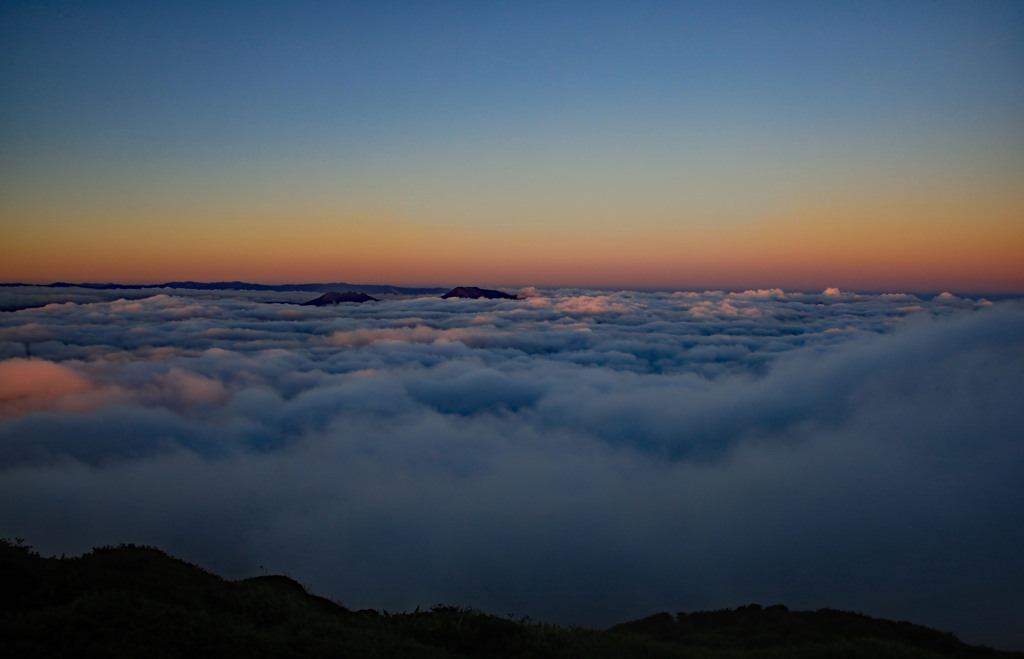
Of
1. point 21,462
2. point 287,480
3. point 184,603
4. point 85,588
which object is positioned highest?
point 85,588

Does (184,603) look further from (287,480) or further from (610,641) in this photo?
(287,480)

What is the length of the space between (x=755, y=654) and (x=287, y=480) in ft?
497

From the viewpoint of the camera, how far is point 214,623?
1653 centimetres

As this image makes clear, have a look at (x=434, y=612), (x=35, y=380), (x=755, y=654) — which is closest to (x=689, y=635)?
(x=755, y=654)

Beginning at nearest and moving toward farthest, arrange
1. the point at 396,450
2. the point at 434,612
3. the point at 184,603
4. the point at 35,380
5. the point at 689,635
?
the point at 184,603 < the point at 434,612 < the point at 689,635 < the point at 35,380 < the point at 396,450

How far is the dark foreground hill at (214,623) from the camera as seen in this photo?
1429cm

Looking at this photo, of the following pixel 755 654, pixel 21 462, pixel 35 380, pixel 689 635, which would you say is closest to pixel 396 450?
pixel 21 462

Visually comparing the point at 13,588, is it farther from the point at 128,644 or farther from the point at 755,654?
the point at 755,654

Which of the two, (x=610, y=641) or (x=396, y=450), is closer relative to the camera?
(x=610, y=641)

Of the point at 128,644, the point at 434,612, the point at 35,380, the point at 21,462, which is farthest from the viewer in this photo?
the point at 35,380

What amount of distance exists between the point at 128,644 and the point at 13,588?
7.19 m

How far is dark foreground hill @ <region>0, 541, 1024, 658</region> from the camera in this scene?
14289mm

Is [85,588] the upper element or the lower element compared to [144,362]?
upper

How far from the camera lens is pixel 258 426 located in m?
167
